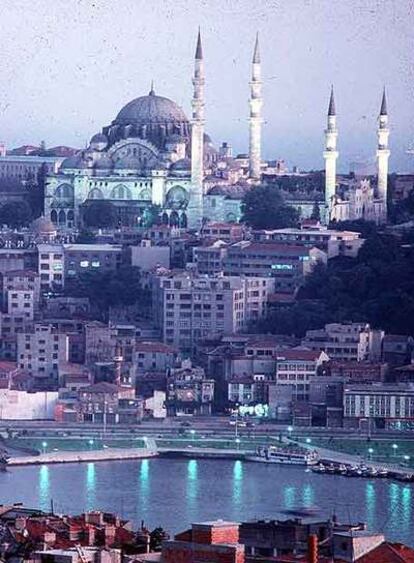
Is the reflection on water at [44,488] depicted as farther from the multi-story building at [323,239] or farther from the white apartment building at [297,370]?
the multi-story building at [323,239]

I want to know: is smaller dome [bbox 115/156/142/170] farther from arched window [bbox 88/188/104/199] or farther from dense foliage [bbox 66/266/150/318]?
dense foliage [bbox 66/266/150/318]

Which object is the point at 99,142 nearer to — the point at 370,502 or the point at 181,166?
the point at 181,166

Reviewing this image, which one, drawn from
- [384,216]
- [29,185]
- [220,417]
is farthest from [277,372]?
[29,185]

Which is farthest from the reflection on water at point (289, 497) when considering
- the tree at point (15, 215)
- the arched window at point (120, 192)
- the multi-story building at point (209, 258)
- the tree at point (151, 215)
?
the arched window at point (120, 192)

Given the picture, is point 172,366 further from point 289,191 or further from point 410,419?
point 289,191

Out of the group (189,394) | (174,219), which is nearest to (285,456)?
(189,394)
